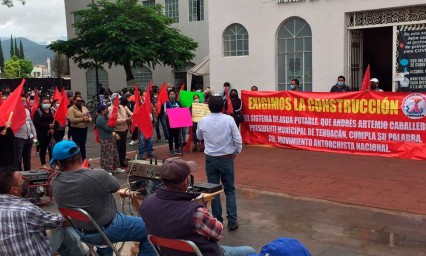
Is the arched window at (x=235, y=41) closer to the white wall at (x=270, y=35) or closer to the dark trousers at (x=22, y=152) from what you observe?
the white wall at (x=270, y=35)

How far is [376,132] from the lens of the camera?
10.5 metres

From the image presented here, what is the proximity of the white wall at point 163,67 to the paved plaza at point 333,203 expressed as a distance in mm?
16666

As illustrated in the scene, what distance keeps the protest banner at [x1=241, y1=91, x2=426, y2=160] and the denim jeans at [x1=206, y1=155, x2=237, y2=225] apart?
227 inches

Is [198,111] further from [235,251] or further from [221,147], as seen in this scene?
[235,251]

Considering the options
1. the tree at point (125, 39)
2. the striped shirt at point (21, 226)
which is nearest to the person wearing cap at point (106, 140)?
the striped shirt at point (21, 226)

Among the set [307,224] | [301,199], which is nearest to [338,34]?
[301,199]

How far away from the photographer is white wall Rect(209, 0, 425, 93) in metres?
13.1

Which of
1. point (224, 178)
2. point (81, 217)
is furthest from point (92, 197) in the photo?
point (224, 178)

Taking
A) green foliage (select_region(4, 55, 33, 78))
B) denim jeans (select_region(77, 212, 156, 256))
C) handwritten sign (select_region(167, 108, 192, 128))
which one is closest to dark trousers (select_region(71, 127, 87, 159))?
handwritten sign (select_region(167, 108, 192, 128))

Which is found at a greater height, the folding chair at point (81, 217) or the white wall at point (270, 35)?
the white wall at point (270, 35)

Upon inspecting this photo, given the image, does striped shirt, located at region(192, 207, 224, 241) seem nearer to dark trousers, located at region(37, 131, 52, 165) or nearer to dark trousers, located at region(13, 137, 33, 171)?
dark trousers, located at region(13, 137, 33, 171)

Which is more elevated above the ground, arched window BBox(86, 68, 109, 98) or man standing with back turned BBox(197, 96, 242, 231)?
arched window BBox(86, 68, 109, 98)

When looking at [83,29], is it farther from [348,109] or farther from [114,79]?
[348,109]

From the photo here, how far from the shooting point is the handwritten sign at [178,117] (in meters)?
11.8
